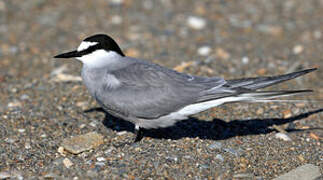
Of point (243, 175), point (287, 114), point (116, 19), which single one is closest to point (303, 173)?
point (243, 175)

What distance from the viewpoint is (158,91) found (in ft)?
14.0

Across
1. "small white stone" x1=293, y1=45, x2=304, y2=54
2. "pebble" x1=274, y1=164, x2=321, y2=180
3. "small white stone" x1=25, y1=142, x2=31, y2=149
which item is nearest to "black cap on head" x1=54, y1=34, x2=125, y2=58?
"small white stone" x1=25, y1=142, x2=31, y2=149

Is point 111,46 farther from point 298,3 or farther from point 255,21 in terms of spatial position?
point 298,3

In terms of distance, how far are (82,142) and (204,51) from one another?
312cm

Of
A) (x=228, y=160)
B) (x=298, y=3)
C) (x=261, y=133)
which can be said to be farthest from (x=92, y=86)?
(x=298, y=3)

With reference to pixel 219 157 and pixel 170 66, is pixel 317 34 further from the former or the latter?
pixel 219 157

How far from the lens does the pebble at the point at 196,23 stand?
7.93m

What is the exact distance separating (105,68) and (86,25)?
12.6 feet

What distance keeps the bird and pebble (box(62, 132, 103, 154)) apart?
337 millimetres

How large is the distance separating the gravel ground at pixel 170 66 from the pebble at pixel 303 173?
0.11 metres

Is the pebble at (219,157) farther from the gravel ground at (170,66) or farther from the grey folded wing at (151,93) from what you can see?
the grey folded wing at (151,93)

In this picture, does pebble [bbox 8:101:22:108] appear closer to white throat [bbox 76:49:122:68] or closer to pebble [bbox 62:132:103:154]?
pebble [bbox 62:132:103:154]

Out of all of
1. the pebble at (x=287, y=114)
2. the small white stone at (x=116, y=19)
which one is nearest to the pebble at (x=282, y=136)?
the pebble at (x=287, y=114)

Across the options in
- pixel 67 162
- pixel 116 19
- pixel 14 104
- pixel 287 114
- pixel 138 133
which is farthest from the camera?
pixel 116 19
